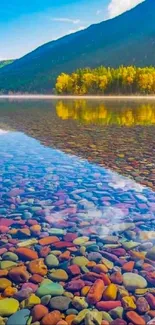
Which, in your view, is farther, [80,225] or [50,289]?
[80,225]

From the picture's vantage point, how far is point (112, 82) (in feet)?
485

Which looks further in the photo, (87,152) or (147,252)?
(87,152)

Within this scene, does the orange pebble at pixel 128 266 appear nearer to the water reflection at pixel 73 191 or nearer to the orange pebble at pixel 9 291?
the water reflection at pixel 73 191

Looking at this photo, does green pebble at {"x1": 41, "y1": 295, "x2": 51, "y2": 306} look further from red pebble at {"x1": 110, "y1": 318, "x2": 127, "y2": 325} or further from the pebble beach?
red pebble at {"x1": 110, "y1": 318, "x2": 127, "y2": 325}

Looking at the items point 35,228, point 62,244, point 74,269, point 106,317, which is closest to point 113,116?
point 35,228

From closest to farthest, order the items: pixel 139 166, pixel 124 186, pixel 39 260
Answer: pixel 39 260
pixel 124 186
pixel 139 166

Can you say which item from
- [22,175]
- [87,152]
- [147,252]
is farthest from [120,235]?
[87,152]

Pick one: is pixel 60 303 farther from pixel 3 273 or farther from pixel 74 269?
pixel 3 273

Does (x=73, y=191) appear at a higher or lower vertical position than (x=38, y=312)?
higher

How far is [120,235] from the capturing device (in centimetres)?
845

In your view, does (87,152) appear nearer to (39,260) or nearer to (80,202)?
(80,202)

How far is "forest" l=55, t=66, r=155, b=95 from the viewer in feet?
458

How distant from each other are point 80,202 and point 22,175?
13.7 ft

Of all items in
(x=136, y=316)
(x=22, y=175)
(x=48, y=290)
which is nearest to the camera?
(x=136, y=316)
